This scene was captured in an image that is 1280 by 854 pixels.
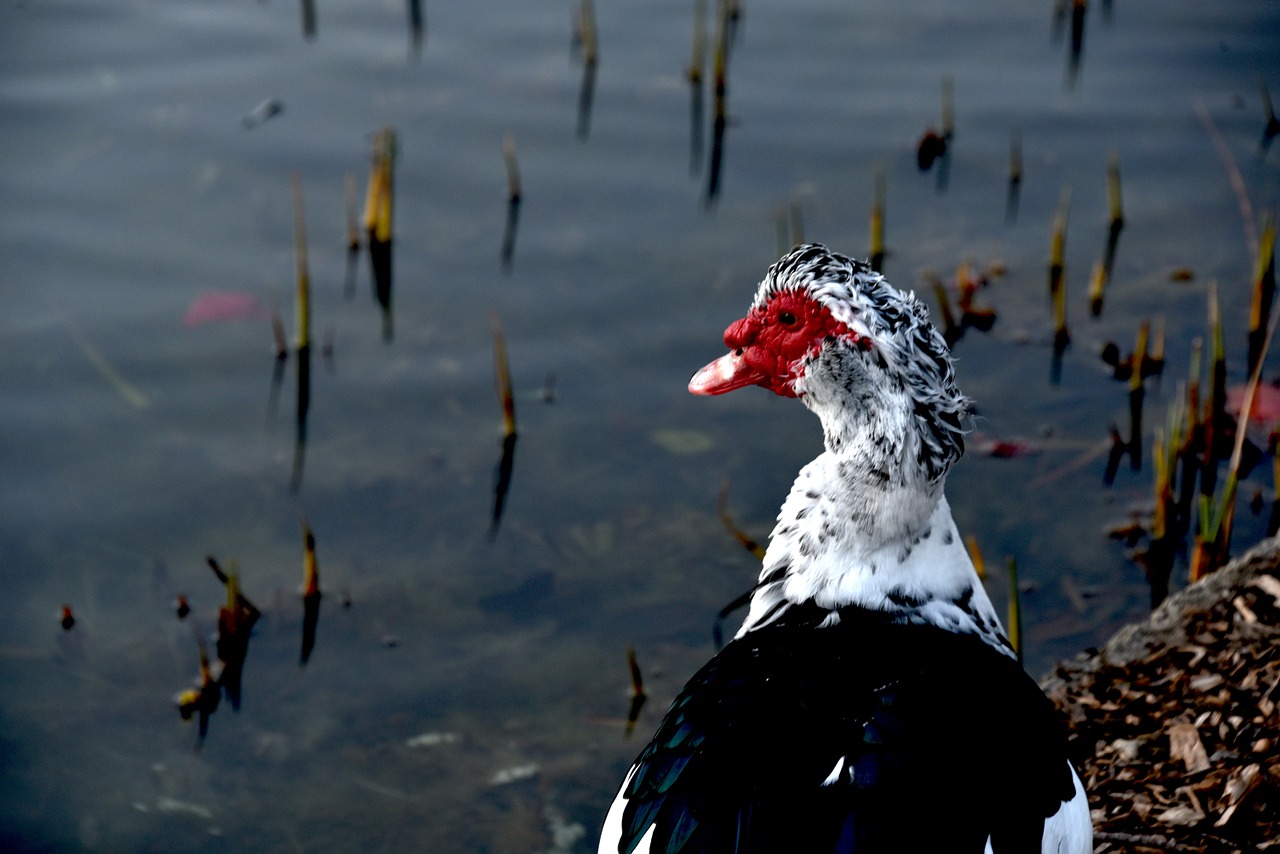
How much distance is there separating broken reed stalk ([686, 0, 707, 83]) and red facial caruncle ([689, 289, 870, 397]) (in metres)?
3.57

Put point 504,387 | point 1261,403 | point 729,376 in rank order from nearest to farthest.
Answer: point 729,376 → point 504,387 → point 1261,403

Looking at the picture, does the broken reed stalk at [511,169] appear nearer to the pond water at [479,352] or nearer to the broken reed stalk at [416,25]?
the pond water at [479,352]

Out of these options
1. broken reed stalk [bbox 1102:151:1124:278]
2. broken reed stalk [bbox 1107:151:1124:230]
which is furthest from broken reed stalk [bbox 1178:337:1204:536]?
broken reed stalk [bbox 1107:151:1124:230]

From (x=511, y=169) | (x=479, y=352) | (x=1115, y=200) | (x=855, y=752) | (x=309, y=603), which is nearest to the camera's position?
(x=855, y=752)

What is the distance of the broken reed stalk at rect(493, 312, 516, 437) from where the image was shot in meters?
4.67

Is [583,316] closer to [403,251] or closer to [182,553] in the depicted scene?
[403,251]

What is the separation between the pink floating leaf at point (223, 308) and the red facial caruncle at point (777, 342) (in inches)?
108

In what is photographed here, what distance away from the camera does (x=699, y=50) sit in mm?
6391

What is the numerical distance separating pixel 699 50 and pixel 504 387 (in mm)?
2337

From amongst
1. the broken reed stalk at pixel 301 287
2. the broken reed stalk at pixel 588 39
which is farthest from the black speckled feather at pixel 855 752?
the broken reed stalk at pixel 588 39

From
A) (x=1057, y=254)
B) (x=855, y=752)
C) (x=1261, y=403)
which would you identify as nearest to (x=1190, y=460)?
(x=1261, y=403)

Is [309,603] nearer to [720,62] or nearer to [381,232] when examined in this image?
[381,232]

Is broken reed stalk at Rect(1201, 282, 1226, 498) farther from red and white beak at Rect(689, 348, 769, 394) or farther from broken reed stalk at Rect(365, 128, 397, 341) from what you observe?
broken reed stalk at Rect(365, 128, 397, 341)

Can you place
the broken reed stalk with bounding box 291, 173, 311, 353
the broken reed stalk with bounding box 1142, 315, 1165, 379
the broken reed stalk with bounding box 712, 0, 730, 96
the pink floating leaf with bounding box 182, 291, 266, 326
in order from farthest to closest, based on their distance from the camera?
the broken reed stalk with bounding box 712, 0, 730, 96, the pink floating leaf with bounding box 182, 291, 266, 326, the broken reed stalk with bounding box 1142, 315, 1165, 379, the broken reed stalk with bounding box 291, 173, 311, 353
